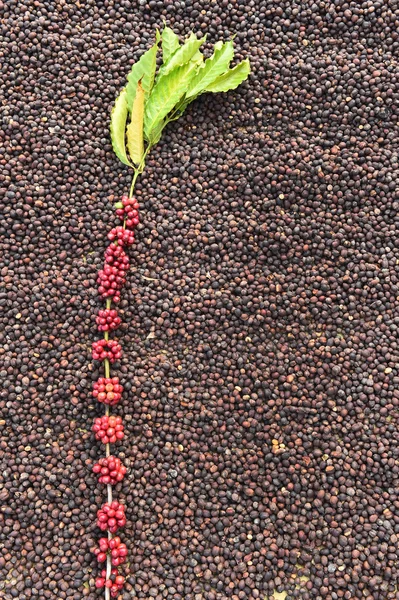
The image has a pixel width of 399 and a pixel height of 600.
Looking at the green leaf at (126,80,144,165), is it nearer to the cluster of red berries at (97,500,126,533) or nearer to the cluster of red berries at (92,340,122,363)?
the cluster of red berries at (92,340,122,363)

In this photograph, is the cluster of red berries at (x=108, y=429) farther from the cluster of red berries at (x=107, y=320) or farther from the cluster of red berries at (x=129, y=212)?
the cluster of red berries at (x=129, y=212)

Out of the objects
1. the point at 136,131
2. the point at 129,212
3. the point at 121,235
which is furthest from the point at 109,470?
the point at 136,131

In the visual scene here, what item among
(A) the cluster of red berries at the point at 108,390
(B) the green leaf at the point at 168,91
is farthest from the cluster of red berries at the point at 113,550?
(B) the green leaf at the point at 168,91

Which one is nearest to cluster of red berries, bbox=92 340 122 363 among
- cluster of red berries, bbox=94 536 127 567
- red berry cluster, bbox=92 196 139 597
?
red berry cluster, bbox=92 196 139 597

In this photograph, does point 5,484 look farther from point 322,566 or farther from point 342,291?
point 342,291

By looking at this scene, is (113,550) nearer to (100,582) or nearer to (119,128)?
(100,582)

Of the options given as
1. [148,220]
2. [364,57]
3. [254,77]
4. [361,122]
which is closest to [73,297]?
[148,220]
